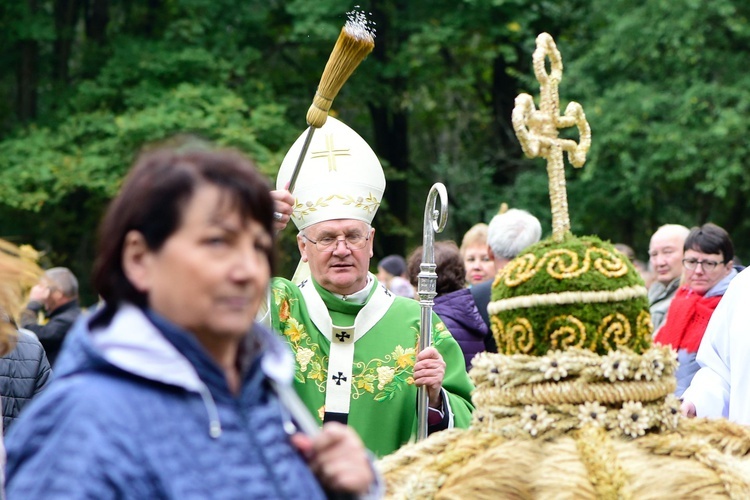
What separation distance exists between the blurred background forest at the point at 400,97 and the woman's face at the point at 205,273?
44.3ft

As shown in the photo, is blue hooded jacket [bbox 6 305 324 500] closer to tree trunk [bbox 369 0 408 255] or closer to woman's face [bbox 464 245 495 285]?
woman's face [bbox 464 245 495 285]

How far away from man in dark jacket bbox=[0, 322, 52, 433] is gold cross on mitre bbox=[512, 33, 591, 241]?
2.73 m

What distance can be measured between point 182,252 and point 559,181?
159 centimetres

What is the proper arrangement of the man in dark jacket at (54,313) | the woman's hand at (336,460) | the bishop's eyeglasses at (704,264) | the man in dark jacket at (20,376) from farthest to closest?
the man in dark jacket at (54,313)
the bishop's eyeglasses at (704,264)
the man in dark jacket at (20,376)
the woman's hand at (336,460)

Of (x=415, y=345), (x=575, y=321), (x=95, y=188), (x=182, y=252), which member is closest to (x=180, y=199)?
(x=182, y=252)

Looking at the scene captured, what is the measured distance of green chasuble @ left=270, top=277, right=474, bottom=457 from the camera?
485cm

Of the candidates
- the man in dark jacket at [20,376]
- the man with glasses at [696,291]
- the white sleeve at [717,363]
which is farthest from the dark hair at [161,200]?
the man with glasses at [696,291]

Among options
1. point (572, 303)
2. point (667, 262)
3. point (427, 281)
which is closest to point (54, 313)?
point (667, 262)

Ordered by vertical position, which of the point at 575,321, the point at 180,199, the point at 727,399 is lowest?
the point at 727,399

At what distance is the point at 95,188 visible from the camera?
55.9 feet

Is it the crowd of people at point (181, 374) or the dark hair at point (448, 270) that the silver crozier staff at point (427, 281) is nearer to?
the dark hair at point (448, 270)

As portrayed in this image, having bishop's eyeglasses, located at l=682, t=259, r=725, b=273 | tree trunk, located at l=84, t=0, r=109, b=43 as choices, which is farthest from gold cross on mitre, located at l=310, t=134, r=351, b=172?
tree trunk, located at l=84, t=0, r=109, b=43

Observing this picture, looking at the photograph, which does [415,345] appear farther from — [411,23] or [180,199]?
[411,23]

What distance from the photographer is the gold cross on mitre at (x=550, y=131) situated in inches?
132
